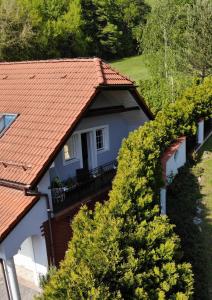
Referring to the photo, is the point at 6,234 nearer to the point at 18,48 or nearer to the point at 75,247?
the point at 75,247

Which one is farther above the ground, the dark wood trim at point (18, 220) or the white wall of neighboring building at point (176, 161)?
the dark wood trim at point (18, 220)

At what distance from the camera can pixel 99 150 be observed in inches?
690

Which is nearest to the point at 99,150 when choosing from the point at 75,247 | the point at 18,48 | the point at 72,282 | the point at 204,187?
the point at 204,187

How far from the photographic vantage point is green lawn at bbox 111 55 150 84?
205 ft

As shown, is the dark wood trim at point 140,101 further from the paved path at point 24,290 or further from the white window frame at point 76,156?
the paved path at point 24,290

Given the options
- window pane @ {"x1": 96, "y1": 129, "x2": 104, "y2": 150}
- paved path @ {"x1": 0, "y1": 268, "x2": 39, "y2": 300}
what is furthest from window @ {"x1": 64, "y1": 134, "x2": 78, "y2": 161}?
paved path @ {"x1": 0, "y1": 268, "x2": 39, "y2": 300}

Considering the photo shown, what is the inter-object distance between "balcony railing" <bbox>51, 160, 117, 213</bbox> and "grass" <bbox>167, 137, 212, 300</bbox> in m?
3.00

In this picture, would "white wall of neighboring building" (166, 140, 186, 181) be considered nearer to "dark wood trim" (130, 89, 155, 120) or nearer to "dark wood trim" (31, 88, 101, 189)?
"dark wood trim" (130, 89, 155, 120)

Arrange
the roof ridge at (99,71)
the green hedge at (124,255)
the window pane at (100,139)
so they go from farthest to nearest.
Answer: the window pane at (100,139) < the roof ridge at (99,71) < the green hedge at (124,255)

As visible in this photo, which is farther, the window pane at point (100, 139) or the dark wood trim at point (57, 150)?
the window pane at point (100, 139)

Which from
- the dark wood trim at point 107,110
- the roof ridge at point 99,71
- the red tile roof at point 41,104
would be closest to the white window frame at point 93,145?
the dark wood trim at point 107,110

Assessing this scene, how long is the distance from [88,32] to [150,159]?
7279cm

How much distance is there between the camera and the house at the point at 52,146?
12.7 m

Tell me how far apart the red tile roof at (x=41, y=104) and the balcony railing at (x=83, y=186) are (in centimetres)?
160
